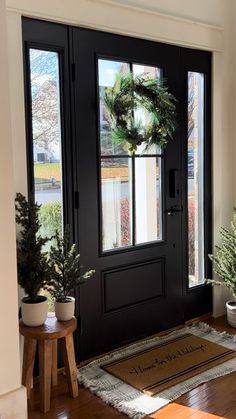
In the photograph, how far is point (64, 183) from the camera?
2941 millimetres

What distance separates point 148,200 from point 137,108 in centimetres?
64

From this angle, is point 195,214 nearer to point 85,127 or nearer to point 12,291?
point 85,127

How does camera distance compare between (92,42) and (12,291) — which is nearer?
(12,291)

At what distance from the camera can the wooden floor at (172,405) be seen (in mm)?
2494

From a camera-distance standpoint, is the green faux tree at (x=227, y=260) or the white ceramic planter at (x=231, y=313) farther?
the white ceramic planter at (x=231, y=313)

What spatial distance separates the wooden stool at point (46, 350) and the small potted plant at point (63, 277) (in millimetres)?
66

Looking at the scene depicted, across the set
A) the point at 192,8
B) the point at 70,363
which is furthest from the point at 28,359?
the point at 192,8

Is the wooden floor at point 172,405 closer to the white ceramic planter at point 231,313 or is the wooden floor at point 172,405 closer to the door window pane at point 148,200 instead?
the white ceramic planter at point 231,313

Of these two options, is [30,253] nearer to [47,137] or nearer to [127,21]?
[47,137]

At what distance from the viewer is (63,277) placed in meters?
2.64

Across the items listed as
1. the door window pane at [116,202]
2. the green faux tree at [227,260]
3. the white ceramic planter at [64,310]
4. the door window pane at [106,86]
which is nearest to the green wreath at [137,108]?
the door window pane at [106,86]

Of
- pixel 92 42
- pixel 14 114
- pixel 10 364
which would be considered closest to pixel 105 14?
pixel 92 42

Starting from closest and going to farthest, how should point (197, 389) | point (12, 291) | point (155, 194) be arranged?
1. point (12, 291)
2. point (197, 389)
3. point (155, 194)

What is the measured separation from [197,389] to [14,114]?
1822mm
